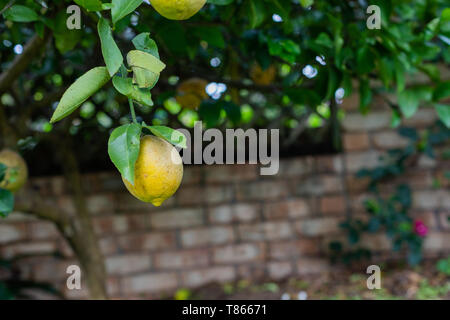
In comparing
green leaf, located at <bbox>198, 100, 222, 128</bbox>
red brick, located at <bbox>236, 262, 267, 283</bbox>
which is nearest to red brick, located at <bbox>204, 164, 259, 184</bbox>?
red brick, located at <bbox>236, 262, 267, 283</bbox>

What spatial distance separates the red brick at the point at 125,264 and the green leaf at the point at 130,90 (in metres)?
1.78

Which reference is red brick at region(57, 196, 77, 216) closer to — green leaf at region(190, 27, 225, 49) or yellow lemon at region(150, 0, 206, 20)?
green leaf at region(190, 27, 225, 49)

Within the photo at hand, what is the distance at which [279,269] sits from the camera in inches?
91.7

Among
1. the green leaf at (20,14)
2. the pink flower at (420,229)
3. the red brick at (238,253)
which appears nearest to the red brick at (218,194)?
the red brick at (238,253)

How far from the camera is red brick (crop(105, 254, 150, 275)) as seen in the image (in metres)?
2.27

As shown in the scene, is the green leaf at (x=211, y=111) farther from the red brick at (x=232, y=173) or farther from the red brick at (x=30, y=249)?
the red brick at (x=30, y=249)

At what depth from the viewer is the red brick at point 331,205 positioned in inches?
92.0

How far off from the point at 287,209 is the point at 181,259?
0.59 m

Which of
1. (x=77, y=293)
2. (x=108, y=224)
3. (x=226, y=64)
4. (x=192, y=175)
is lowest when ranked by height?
(x=77, y=293)

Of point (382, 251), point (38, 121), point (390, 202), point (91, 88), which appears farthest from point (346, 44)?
point (38, 121)

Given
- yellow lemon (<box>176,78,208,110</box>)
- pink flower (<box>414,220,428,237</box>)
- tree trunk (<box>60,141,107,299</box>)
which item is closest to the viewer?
yellow lemon (<box>176,78,208,110</box>)

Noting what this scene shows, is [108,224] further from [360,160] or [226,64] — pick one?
[360,160]

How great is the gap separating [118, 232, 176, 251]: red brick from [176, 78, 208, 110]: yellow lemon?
91cm

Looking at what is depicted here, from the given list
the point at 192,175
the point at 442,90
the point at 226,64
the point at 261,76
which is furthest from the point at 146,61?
the point at 192,175
